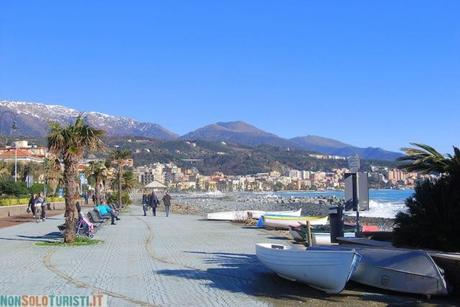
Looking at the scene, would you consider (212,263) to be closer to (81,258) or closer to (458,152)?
(81,258)

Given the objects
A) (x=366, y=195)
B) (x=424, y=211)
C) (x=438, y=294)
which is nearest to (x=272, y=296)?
(x=438, y=294)

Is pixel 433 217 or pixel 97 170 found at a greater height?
pixel 97 170

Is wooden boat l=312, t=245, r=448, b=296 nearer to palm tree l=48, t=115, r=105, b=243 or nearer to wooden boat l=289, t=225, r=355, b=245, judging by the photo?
wooden boat l=289, t=225, r=355, b=245

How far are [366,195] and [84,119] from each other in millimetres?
9300

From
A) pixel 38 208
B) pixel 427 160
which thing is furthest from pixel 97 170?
pixel 427 160

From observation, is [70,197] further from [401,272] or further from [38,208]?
[38,208]

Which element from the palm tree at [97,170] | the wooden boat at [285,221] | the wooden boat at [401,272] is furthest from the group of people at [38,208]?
the wooden boat at [401,272]

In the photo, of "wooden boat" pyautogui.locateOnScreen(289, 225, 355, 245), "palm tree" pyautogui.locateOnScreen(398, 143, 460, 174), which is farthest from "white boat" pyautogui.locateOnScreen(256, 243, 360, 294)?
"wooden boat" pyautogui.locateOnScreen(289, 225, 355, 245)

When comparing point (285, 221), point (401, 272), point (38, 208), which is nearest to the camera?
point (401, 272)

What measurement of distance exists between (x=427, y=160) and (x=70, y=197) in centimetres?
1108

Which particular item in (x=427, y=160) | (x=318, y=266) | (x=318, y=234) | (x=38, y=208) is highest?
(x=427, y=160)

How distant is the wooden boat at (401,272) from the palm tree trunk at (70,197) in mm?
10422

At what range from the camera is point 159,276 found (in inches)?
475

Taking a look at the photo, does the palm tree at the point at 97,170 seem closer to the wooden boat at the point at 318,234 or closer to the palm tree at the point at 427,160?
the wooden boat at the point at 318,234
